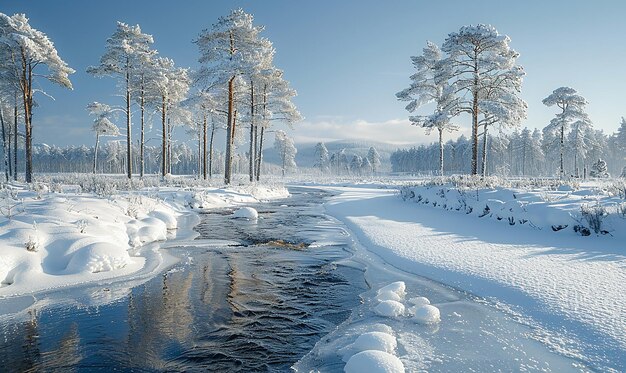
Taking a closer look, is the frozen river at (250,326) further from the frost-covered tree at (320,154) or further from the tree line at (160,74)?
the frost-covered tree at (320,154)

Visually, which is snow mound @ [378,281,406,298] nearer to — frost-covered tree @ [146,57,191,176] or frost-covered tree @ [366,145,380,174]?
frost-covered tree @ [146,57,191,176]

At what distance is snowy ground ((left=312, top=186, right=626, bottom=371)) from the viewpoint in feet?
10.3

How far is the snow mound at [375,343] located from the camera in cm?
304

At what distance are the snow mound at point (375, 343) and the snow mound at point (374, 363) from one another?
1.03 ft

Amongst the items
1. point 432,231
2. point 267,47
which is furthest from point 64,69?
point 432,231

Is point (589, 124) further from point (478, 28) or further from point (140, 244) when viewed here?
point (140, 244)

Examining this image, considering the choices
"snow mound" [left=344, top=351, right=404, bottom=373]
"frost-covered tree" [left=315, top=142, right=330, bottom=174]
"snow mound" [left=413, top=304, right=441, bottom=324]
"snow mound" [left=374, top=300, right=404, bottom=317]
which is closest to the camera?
"snow mound" [left=344, top=351, right=404, bottom=373]

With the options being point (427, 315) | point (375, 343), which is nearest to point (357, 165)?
point (427, 315)

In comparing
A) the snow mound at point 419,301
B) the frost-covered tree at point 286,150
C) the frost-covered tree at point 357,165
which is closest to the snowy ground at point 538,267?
the snow mound at point 419,301

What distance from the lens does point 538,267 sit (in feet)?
16.2

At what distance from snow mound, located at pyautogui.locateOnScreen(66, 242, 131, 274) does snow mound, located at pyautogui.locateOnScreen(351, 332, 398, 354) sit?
14.3ft

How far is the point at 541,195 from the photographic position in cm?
930

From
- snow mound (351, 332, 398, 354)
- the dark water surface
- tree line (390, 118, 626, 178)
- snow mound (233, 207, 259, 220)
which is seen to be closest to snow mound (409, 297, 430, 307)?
the dark water surface

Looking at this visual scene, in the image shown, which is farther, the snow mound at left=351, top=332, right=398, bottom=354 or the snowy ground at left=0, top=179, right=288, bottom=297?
the snowy ground at left=0, top=179, right=288, bottom=297
